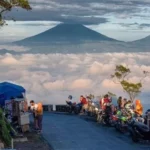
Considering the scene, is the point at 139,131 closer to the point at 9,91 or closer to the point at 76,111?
the point at 9,91

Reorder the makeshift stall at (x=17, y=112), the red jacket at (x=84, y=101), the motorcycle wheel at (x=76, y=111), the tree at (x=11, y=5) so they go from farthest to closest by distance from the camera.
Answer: the motorcycle wheel at (x=76, y=111)
the red jacket at (x=84, y=101)
the makeshift stall at (x=17, y=112)
the tree at (x=11, y=5)

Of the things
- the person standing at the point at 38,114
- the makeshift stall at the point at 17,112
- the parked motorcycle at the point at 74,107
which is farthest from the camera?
the parked motorcycle at the point at 74,107

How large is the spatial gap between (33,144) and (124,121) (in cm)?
599

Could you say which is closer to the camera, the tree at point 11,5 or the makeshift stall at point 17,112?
the tree at point 11,5

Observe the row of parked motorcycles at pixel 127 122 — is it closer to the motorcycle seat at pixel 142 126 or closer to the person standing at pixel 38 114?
the motorcycle seat at pixel 142 126

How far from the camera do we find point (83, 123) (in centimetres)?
3438

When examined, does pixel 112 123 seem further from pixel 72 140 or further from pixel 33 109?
pixel 72 140

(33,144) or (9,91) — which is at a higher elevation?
(9,91)

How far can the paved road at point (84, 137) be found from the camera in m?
23.8

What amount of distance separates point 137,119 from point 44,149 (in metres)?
5.14

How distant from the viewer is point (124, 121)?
94.7 feet

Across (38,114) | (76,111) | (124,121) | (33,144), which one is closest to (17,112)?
(38,114)

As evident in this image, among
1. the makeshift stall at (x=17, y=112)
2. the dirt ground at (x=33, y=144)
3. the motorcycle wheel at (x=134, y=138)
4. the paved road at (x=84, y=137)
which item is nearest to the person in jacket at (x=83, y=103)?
the paved road at (x=84, y=137)

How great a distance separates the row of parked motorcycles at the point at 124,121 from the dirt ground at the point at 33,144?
12.3 feet
